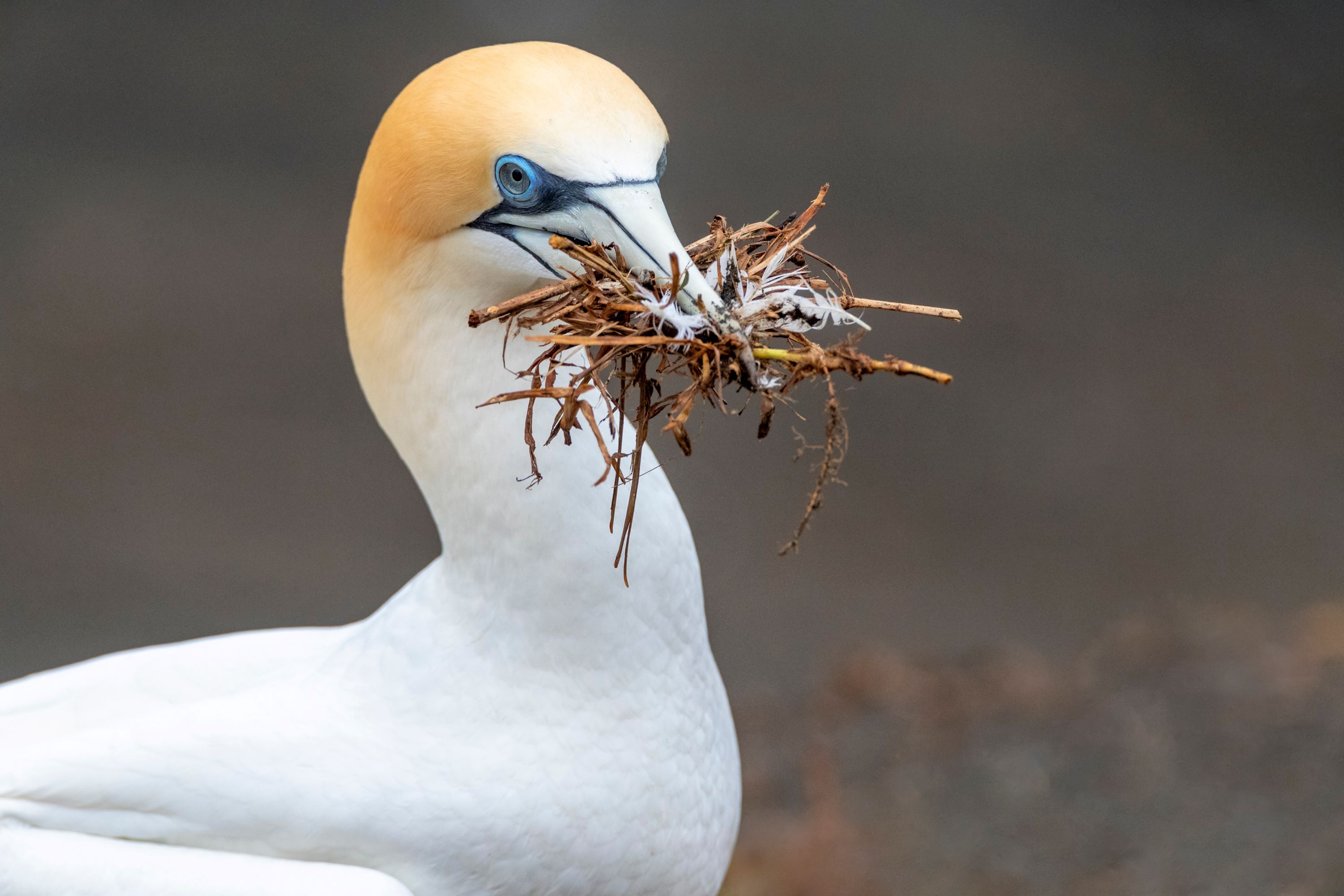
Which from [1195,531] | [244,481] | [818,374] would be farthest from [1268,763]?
[244,481]

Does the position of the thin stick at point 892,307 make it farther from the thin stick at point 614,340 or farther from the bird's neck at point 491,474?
the bird's neck at point 491,474

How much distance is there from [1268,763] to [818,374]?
2706 mm

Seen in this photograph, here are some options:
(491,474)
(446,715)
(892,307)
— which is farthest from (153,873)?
(892,307)

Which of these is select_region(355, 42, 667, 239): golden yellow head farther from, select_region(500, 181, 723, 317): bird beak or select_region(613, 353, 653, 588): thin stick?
select_region(613, 353, 653, 588): thin stick

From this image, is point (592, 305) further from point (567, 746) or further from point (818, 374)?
point (567, 746)

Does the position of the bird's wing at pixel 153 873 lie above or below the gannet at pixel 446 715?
below

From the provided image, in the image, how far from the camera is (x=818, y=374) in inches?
41.5

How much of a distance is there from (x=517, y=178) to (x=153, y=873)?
2.62ft

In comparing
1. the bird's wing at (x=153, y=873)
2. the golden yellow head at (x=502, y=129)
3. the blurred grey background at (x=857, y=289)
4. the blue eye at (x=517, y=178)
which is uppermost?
the blurred grey background at (x=857, y=289)

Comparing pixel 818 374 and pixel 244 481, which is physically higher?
pixel 244 481

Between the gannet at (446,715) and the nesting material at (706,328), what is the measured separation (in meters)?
0.12

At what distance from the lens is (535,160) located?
46.3 inches

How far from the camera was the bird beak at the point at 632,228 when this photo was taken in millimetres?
1111

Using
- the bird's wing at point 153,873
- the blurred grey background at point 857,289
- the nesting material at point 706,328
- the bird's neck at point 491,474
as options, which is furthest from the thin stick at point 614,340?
the blurred grey background at point 857,289
